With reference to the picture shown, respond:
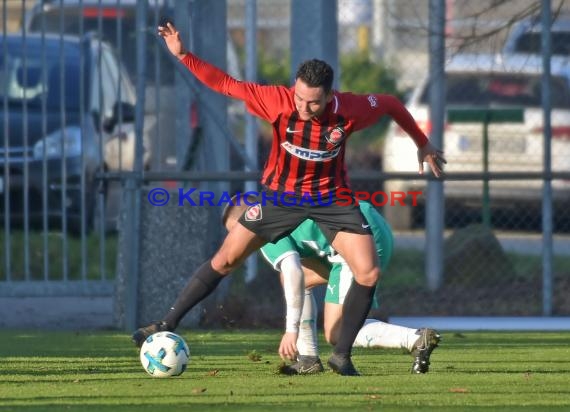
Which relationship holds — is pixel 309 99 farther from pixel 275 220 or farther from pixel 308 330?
pixel 308 330

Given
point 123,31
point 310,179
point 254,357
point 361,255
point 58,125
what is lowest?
point 254,357

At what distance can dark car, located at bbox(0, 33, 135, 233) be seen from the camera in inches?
419

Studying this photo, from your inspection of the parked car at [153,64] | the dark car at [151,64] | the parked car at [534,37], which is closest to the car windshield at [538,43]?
the parked car at [534,37]

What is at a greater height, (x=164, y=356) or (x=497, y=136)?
(x=497, y=136)

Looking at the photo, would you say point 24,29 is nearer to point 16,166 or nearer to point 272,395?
point 16,166

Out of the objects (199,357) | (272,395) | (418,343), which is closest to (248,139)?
(199,357)

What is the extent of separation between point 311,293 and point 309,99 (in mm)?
1239

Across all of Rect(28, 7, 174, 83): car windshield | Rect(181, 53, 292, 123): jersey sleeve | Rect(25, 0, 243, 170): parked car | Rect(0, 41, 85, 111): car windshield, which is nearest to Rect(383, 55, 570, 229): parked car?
Rect(25, 0, 243, 170): parked car

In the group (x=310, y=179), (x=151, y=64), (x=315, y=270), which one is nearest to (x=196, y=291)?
(x=315, y=270)

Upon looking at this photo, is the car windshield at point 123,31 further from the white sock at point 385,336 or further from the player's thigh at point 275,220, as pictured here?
the white sock at point 385,336

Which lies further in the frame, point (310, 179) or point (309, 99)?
point (310, 179)

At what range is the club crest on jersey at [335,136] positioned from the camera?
7.32 metres

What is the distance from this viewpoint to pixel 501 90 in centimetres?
1377

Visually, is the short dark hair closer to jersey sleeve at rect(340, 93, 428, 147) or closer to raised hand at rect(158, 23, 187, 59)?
jersey sleeve at rect(340, 93, 428, 147)
